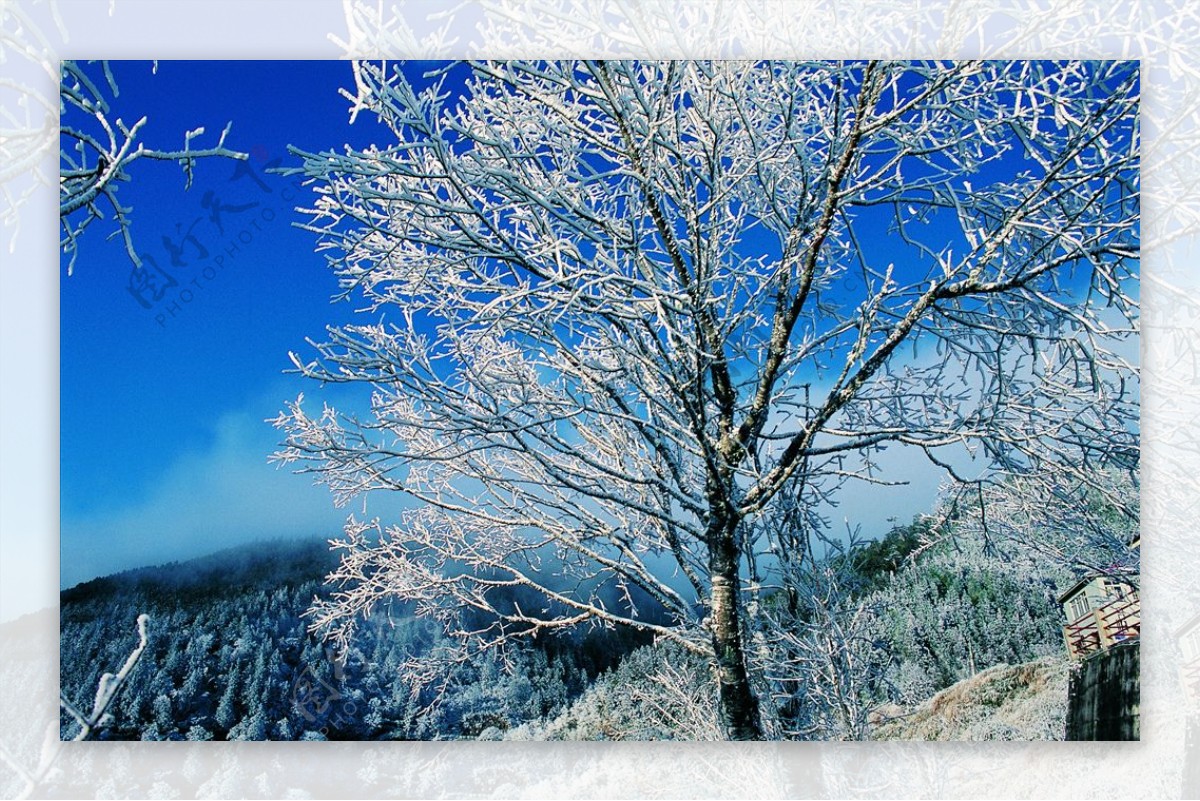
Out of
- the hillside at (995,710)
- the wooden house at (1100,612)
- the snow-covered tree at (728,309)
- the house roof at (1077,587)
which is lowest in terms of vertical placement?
the hillside at (995,710)

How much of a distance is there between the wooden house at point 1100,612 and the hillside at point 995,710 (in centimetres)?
11

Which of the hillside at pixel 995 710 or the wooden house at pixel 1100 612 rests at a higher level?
the wooden house at pixel 1100 612

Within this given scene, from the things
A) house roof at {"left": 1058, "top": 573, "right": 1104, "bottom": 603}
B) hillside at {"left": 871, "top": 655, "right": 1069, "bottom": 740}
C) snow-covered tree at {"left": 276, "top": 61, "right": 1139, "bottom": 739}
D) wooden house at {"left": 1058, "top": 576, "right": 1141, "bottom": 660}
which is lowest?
hillside at {"left": 871, "top": 655, "right": 1069, "bottom": 740}

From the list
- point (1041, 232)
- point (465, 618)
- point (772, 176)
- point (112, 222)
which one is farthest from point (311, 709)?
point (1041, 232)

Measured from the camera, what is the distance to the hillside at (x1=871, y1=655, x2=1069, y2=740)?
3.20m

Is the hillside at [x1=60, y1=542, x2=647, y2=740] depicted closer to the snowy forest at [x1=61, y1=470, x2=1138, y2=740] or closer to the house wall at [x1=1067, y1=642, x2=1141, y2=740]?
the snowy forest at [x1=61, y1=470, x2=1138, y2=740]

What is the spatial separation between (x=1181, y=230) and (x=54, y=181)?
3484mm

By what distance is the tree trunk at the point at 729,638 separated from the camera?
3.28 meters

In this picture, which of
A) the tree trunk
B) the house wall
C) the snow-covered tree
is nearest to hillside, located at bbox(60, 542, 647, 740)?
the snow-covered tree

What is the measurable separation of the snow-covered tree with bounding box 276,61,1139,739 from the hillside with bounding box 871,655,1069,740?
453 mm

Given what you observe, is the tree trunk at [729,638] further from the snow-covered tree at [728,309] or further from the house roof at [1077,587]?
the house roof at [1077,587]

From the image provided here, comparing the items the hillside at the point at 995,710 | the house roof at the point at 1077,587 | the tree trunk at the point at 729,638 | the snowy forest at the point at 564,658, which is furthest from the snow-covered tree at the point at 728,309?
the hillside at the point at 995,710

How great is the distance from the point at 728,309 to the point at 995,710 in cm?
149

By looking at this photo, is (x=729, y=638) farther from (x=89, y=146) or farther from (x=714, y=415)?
(x=89, y=146)
